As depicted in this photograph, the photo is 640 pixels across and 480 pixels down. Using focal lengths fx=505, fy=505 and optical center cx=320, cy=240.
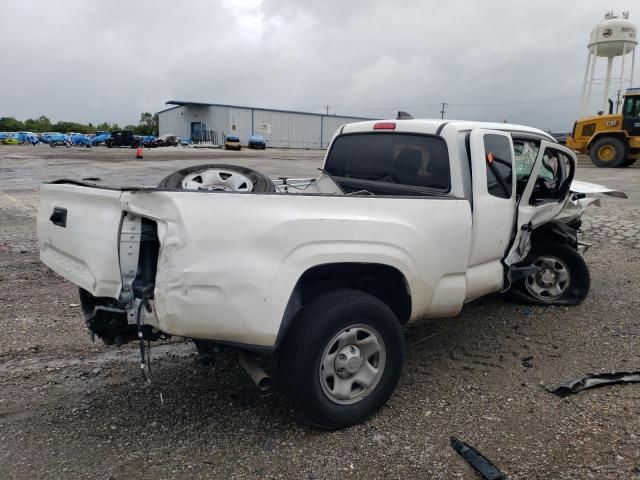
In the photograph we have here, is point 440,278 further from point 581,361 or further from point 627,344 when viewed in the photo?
point 627,344

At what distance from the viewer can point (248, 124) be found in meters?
67.8

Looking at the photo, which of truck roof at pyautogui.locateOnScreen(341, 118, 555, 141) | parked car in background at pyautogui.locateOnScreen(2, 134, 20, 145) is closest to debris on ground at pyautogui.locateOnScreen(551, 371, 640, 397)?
truck roof at pyautogui.locateOnScreen(341, 118, 555, 141)

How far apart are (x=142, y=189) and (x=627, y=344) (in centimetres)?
413

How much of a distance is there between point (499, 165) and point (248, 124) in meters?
66.4

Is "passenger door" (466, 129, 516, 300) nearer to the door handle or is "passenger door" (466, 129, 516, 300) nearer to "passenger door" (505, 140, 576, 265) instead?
"passenger door" (505, 140, 576, 265)

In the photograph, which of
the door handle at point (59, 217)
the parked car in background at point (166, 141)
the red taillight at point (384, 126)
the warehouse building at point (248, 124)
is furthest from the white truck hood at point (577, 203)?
the warehouse building at point (248, 124)

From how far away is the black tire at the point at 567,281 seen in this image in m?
5.12

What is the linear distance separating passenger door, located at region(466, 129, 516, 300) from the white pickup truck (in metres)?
0.01

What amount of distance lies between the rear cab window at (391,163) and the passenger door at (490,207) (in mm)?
243

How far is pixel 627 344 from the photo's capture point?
4.32 meters

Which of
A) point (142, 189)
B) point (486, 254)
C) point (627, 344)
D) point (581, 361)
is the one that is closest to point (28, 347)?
point (142, 189)

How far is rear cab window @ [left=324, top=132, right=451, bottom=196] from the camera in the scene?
384 cm

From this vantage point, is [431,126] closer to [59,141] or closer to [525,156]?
[525,156]

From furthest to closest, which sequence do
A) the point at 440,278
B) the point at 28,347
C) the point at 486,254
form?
the point at 28,347 < the point at 486,254 < the point at 440,278
